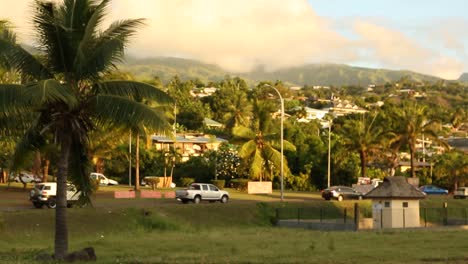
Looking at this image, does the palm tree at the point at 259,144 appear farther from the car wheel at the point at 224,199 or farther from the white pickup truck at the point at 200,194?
the white pickup truck at the point at 200,194

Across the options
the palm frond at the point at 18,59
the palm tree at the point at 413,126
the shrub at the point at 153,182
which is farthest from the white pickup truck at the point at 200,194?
the palm frond at the point at 18,59

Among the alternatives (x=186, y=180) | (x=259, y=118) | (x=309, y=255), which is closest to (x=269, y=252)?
(x=309, y=255)

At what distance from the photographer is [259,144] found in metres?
71.4

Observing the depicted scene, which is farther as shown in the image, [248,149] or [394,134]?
[394,134]

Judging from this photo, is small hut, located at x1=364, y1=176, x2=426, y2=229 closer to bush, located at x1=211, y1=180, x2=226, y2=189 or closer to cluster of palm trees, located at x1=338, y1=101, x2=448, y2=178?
cluster of palm trees, located at x1=338, y1=101, x2=448, y2=178

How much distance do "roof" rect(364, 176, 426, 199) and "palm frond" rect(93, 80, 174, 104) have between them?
2915 cm

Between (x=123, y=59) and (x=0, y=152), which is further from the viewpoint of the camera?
(x=0, y=152)

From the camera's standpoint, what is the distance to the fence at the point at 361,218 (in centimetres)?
4678

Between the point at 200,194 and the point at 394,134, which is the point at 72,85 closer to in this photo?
the point at 200,194

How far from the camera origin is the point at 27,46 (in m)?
25.6

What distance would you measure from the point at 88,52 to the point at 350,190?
43.7 m

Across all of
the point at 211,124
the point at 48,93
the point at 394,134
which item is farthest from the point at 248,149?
the point at 211,124

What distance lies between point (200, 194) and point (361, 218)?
1272 cm

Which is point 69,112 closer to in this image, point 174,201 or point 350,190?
point 174,201
